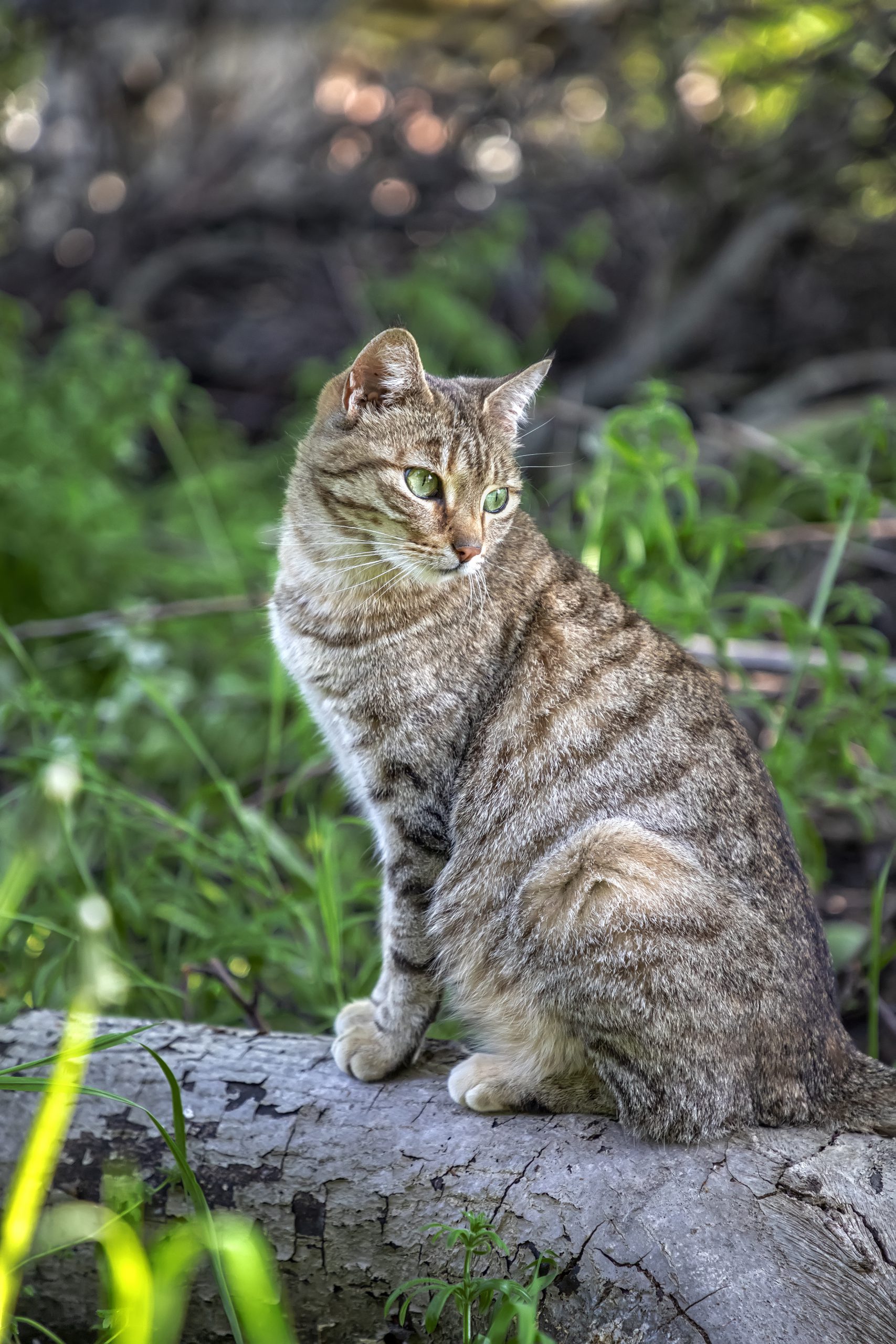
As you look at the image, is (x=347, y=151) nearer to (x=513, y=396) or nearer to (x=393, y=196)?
(x=393, y=196)

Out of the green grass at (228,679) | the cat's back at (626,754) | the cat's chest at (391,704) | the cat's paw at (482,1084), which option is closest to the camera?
the cat's paw at (482,1084)

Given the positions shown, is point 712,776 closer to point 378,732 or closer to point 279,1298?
point 378,732

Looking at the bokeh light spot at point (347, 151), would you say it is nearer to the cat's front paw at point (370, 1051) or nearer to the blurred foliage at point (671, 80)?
the blurred foliage at point (671, 80)

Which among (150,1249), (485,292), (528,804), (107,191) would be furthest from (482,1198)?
(107,191)

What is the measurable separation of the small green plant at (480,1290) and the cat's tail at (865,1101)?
710 mm

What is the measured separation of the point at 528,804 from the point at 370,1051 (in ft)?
2.25

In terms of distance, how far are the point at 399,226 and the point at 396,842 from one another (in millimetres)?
6687

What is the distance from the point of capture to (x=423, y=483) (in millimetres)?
2838

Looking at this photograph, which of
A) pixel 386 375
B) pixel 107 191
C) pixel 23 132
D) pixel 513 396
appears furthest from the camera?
pixel 107 191

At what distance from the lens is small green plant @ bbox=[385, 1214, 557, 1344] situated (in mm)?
1769

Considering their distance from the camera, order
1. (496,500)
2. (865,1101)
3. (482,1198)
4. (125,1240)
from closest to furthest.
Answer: (125,1240) < (482,1198) < (865,1101) < (496,500)

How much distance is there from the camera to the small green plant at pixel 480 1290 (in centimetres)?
177

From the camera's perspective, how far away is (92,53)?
8.05 m

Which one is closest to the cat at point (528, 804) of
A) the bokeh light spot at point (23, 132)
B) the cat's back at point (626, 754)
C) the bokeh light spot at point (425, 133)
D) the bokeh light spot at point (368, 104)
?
the cat's back at point (626, 754)
